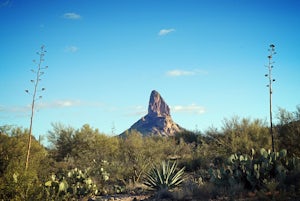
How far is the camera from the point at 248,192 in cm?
891

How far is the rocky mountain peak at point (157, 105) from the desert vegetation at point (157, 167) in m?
70.9

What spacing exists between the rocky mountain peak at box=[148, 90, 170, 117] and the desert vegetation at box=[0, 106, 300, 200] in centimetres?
7087

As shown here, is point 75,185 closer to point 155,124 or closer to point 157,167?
point 157,167

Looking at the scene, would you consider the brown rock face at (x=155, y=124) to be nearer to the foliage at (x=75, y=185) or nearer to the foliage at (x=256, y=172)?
the foliage at (x=75, y=185)

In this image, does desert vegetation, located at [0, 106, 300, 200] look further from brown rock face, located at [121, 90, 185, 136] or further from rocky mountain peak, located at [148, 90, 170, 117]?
rocky mountain peak, located at [148, 90, 170, 117]

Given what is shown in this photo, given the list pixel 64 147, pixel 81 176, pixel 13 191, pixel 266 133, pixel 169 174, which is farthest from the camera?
pixel 64 147

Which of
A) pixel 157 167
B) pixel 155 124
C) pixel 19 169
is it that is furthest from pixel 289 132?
pixel 155 124

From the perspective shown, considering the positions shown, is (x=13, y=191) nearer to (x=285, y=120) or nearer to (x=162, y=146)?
(x=285, y=120)

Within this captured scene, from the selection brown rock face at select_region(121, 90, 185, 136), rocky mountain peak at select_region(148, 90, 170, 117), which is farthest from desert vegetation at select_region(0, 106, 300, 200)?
rocky mountain peak at select_region(148, 90, 170, 117)

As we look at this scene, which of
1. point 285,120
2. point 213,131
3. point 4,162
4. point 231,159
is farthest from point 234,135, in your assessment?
point 4,162

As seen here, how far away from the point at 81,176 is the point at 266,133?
12.4 metres

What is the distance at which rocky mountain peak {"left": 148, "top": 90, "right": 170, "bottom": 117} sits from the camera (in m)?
107

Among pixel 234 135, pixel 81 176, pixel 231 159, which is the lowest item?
pixel 81 176

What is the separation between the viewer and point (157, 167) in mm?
13797
